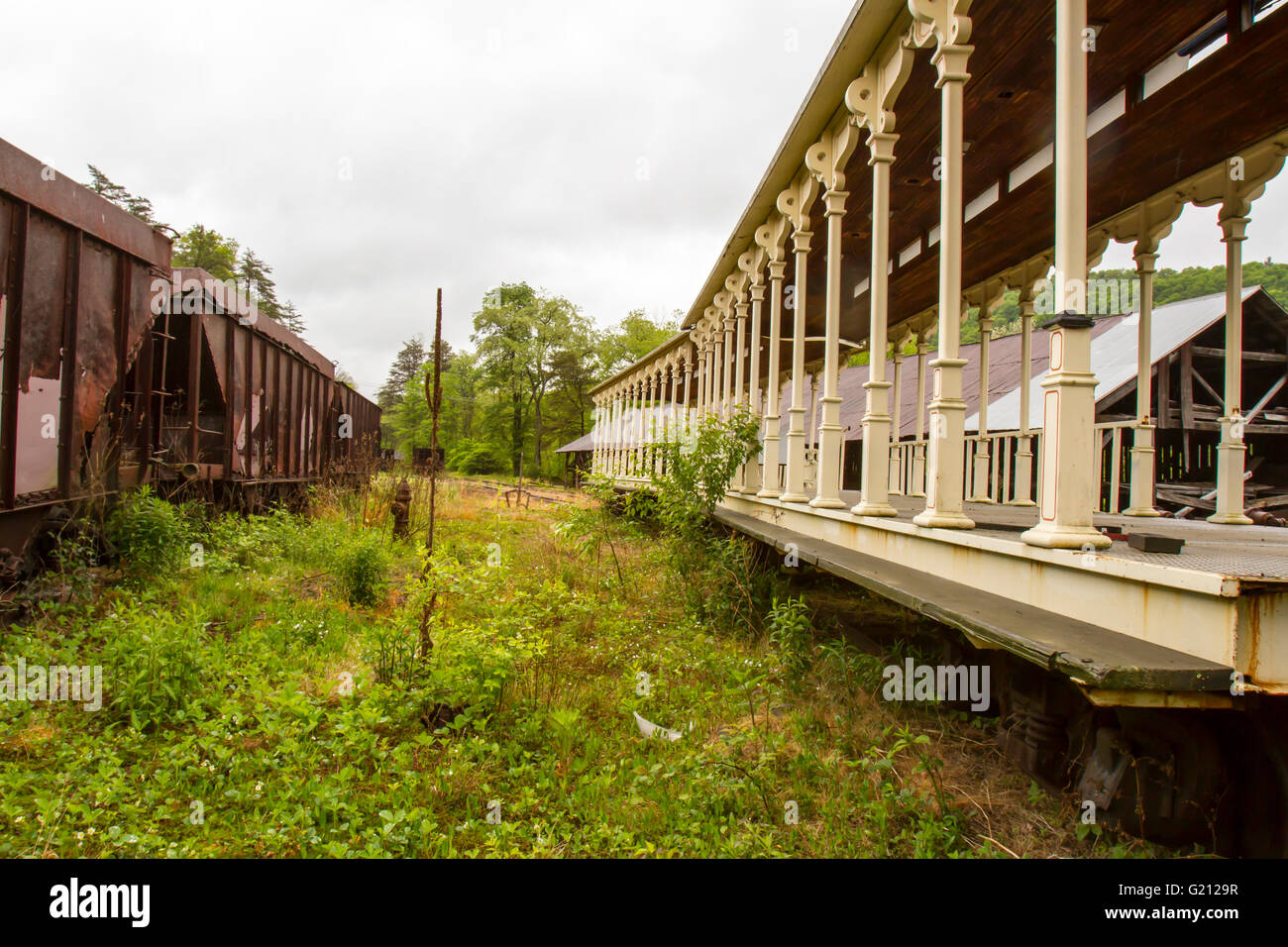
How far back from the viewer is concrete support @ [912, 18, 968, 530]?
3.84 metres

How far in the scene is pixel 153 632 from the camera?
15.6 ft

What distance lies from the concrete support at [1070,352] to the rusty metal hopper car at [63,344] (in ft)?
21.2

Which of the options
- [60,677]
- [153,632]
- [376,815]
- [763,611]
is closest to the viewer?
[376,815]

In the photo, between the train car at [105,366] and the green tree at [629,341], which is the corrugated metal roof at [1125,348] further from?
the green tree at [629,341]

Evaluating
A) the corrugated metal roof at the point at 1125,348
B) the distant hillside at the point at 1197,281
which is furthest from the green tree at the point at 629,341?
Answer: the corrugated metal roof at the point at 1125,348

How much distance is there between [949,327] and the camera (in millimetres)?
3852

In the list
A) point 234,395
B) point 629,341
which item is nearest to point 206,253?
point 629,341

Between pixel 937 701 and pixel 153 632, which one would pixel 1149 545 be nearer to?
pixel 937 701

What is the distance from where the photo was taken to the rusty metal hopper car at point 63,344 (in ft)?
16.0

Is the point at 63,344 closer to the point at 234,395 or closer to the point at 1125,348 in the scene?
the point at 234,395

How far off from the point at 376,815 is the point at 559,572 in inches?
210

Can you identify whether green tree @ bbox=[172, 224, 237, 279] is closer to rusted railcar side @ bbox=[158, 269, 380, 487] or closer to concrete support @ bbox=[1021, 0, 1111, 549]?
rusted railcar side @ bbox=[158, 269, 380, 487]

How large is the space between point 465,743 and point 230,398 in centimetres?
715
